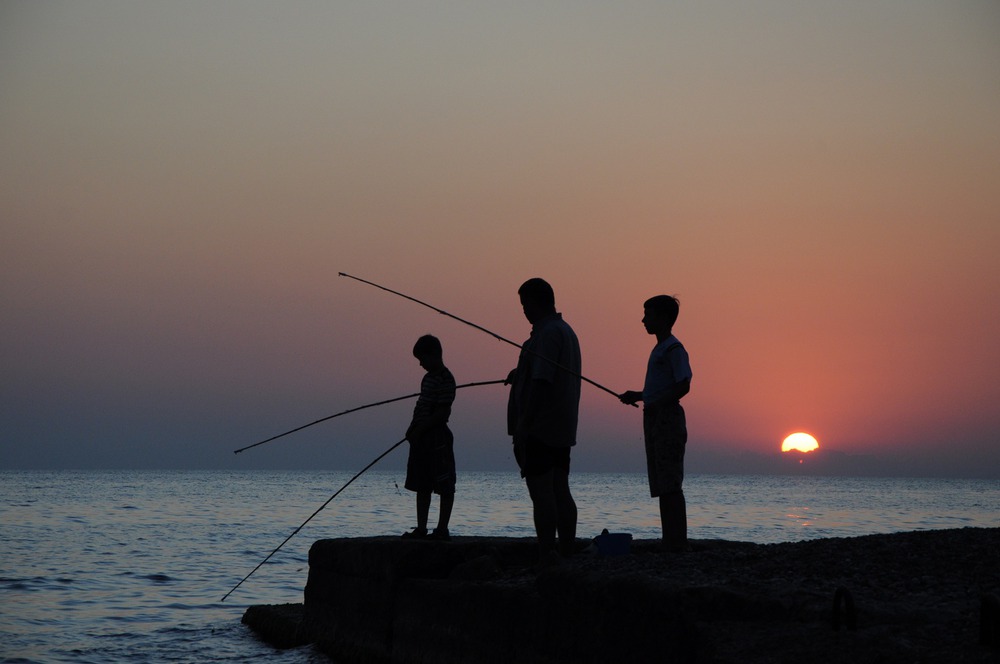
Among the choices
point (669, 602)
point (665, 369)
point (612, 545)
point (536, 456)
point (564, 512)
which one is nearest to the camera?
point (669, 602)

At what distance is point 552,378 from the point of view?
570 cm

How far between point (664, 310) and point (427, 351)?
1.95 m

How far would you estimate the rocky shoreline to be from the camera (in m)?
3.69

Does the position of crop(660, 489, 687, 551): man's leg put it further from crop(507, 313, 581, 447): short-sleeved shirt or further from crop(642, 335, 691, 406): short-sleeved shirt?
crop(507, 313, 581, 447): short-sleeved shirt

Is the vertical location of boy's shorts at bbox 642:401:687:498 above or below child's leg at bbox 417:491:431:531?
above

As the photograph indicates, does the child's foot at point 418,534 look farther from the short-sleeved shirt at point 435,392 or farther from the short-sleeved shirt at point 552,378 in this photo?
the short-sleeved shirt at point 552,378

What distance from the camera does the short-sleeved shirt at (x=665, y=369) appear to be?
6203 millimetres

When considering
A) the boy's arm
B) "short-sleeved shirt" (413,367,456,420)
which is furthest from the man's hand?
"short-sleeved shirt" (413,367,456,420)

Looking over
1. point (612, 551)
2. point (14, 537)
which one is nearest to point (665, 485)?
point (612, 551)

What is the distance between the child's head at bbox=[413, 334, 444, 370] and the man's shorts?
1.78 m

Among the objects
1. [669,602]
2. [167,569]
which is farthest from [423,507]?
[167,569]

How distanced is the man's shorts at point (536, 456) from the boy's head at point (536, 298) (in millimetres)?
750

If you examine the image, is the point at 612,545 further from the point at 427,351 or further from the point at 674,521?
the point at 427,351

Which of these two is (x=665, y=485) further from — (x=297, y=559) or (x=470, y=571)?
(x=297, y=559)
